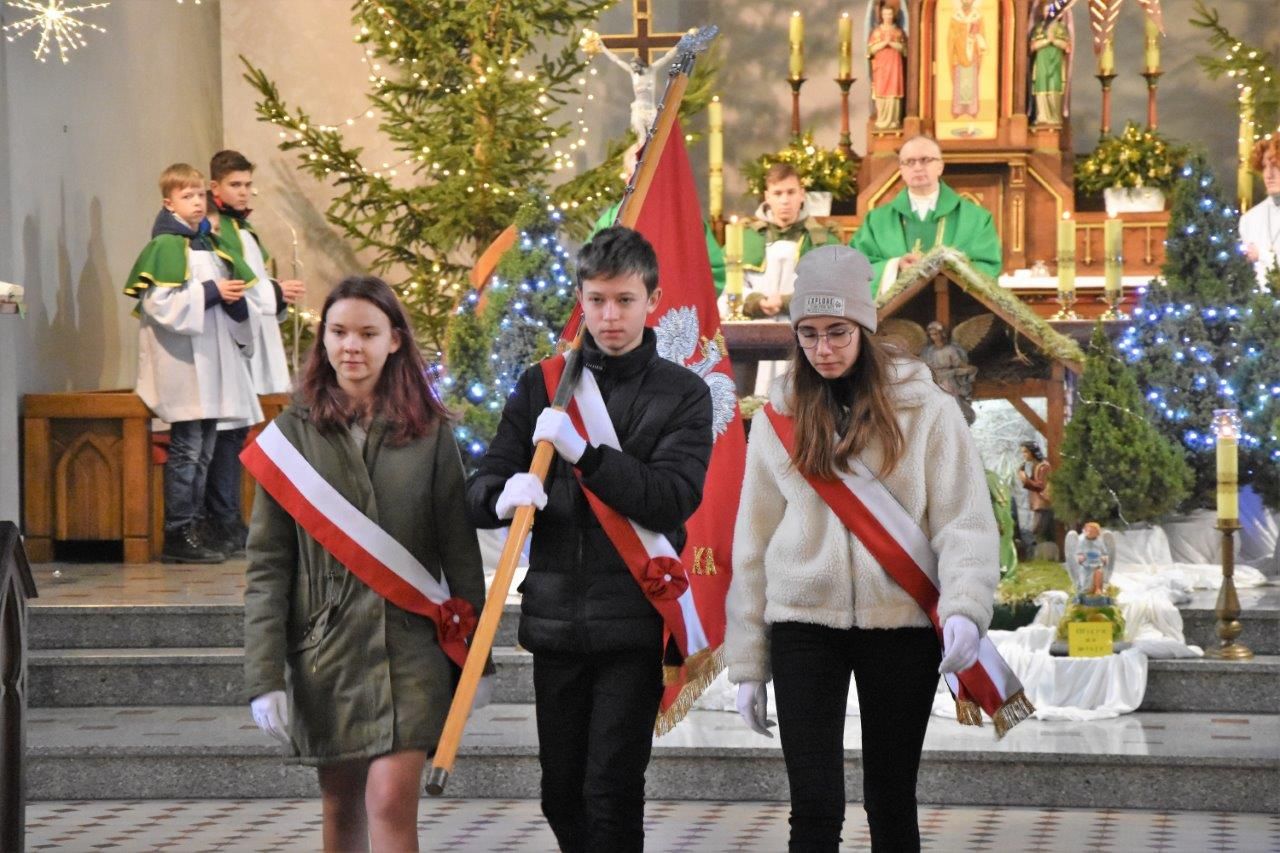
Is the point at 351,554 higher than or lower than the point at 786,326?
lower

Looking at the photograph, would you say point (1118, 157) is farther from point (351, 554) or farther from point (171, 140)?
point (351, 554)

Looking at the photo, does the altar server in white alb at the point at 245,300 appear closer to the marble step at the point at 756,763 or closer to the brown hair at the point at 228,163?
the brown hair at the point at 228,163

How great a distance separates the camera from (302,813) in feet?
20.7

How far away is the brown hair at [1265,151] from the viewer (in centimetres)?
1029

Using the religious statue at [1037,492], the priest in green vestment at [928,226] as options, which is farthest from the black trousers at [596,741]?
the priest in green vestment at [928,226]

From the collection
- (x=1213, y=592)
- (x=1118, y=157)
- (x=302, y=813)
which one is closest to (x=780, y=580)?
(x=302, y=813)

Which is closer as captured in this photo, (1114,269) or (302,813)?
(302,813)

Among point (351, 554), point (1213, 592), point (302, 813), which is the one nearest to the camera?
point (351, 554)

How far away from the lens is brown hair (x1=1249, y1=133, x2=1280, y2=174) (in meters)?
10.3

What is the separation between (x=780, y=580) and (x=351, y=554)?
0.82 meters

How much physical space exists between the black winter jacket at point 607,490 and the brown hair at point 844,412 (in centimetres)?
20

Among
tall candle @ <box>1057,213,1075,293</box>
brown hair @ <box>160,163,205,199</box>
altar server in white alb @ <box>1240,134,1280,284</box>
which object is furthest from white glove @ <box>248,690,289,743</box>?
altar server in white alb @ <box>1240,134,1280,284</box>

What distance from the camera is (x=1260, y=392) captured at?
934 centimetres

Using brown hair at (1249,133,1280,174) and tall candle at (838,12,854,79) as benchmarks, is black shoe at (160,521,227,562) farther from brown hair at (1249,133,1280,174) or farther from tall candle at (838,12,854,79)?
brown hair at (1249,133,1280,174)
